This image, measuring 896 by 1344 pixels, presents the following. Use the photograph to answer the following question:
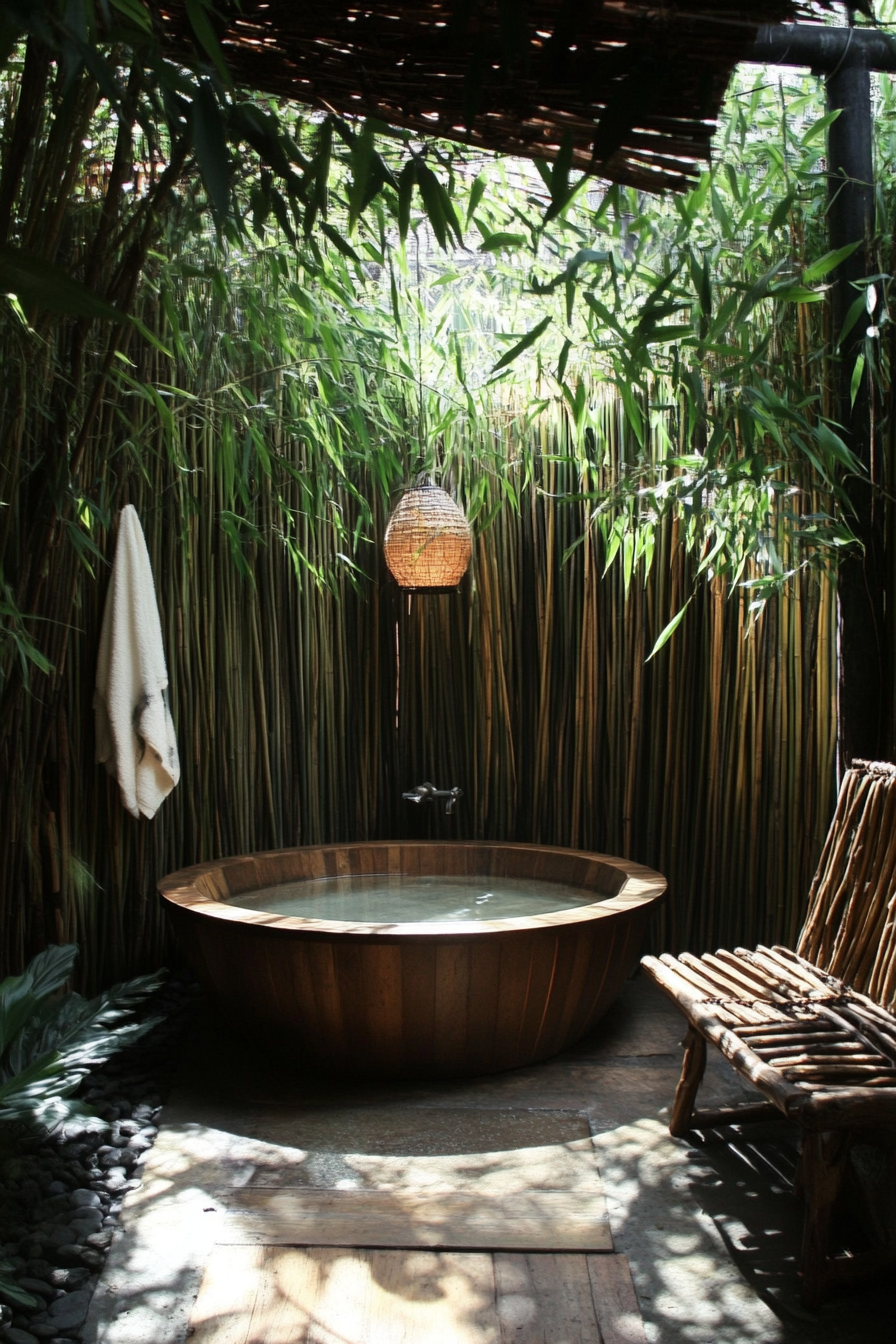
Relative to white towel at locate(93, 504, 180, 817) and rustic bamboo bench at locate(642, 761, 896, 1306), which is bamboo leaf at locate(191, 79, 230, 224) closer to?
rustic bamboo bench at locate(642, 761, 896, 1306)

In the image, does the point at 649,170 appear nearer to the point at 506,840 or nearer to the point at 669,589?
the point at 669,589

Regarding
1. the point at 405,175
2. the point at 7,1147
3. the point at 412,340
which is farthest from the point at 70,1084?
the point at 412,340

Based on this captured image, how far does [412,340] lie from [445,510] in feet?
2.89

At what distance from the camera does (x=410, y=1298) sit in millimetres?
1865

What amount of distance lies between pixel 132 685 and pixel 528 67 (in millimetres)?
2213

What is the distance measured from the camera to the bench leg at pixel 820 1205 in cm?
185

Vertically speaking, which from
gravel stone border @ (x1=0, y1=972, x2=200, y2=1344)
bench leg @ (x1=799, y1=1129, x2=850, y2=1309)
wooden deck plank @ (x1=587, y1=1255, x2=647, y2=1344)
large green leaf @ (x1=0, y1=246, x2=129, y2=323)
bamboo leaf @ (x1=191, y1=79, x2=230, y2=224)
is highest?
bamboo leaf @ (x1=191, y1=79, x2=230, y2=224)

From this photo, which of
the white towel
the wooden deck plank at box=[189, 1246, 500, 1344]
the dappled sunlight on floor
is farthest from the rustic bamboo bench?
the white towel

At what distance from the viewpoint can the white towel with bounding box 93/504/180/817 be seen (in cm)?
317

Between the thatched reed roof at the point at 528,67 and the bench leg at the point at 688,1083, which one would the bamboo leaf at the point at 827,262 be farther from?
the bench leg at the point at 688,1083

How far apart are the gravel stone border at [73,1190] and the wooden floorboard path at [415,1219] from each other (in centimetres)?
25

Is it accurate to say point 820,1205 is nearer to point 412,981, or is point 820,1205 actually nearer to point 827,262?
point 412,981

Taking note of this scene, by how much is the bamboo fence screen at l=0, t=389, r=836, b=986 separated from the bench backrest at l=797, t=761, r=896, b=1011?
907 mm

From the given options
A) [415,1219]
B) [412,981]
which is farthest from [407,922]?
[415,1219]
